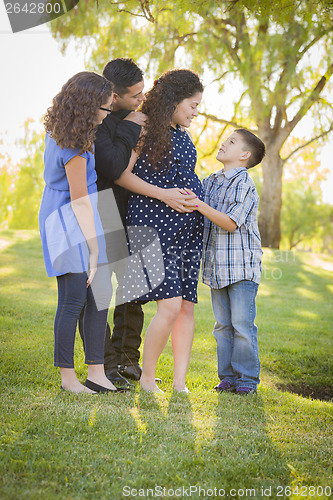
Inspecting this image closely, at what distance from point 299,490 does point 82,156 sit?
176 centimetres

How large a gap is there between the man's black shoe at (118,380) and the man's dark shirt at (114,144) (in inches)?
44.3

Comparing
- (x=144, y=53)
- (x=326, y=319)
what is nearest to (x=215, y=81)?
(x=144, y=53)

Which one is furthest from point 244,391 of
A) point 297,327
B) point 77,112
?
point 297,327

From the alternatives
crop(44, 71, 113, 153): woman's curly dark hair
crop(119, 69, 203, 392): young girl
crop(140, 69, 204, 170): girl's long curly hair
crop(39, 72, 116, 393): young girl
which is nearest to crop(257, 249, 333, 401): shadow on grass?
crop(119, 69, 203, 392): young girl

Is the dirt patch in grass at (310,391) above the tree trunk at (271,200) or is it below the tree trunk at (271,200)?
below

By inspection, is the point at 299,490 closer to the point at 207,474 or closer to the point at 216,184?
the point at 207,474

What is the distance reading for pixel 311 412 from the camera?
2914 millimetres

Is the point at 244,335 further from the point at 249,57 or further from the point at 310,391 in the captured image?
the point at 249,57

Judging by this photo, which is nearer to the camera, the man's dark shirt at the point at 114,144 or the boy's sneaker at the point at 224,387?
the man's dark shirt at the point at 114,144

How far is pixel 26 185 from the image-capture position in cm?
2277

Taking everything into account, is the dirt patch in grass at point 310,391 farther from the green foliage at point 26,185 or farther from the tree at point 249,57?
the green foliage at point 26,185

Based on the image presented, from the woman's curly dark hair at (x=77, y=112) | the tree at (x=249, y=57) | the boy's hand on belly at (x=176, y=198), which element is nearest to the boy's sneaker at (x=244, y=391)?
the boy's hand on belly at (x=176, y=198)

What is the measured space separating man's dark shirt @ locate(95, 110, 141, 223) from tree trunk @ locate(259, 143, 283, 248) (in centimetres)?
994

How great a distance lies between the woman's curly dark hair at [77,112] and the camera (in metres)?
2.50
